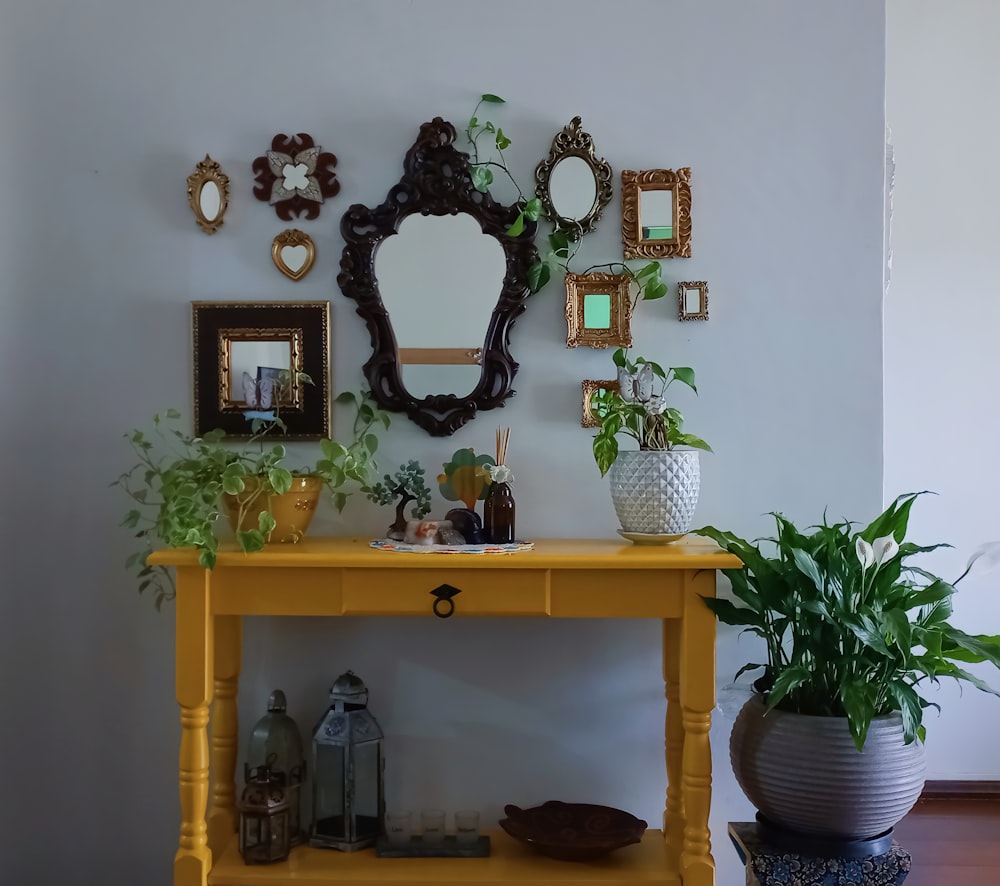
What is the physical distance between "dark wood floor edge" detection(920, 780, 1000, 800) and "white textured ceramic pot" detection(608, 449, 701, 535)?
1684mm

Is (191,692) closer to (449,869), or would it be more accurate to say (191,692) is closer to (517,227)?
(449,869)

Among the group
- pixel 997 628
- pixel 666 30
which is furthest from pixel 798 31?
pixel 997 628

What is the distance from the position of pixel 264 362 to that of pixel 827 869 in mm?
1625

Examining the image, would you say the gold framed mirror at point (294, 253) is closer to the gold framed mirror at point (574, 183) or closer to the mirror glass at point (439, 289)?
the mirror glass at point (439, 289)

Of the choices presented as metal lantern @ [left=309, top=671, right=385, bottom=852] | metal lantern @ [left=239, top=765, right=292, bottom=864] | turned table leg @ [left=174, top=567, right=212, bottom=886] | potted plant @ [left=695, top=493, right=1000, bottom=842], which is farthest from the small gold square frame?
metal lantern @ [left=239, top=765, right=292, bottom=864]

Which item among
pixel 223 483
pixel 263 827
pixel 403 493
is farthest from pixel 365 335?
pixel 263 827

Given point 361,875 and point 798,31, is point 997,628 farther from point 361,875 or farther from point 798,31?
point 361,875

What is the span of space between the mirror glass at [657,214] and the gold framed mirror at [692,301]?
12 cm

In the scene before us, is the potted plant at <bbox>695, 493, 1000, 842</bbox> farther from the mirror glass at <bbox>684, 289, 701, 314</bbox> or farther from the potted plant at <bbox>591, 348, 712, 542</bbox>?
the mirror glass at <bbox>684, 289, 701, 314</bbox>

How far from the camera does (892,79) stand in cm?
290

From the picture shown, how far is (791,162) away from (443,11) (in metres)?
0.92

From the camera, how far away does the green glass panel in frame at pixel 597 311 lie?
2.10 metres

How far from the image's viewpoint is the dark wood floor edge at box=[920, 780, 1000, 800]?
9.22ft

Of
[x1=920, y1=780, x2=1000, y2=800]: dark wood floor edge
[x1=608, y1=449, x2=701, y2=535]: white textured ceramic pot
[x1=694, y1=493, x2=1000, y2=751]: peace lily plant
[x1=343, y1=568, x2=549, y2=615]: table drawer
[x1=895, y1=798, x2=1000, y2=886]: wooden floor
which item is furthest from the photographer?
[x1=920, y1=780, x2=1000, y2=800]: dark wood floor edge
